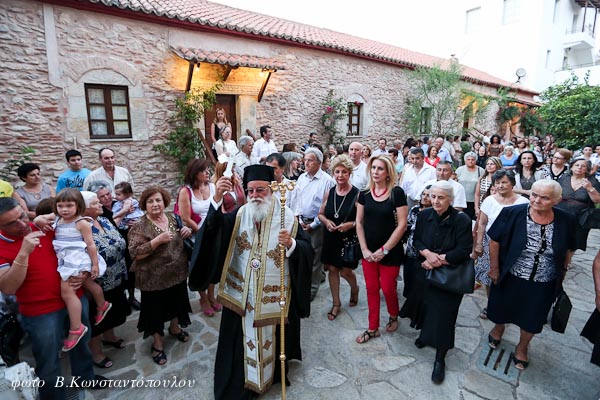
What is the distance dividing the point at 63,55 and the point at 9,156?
2.31 m

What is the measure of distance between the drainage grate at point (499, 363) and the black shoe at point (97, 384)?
3.58 meters

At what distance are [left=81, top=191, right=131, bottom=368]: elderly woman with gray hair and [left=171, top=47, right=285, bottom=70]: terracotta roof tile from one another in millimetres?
5702

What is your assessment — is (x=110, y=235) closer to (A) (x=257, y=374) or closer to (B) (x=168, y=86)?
(A) (x=257, y=374)

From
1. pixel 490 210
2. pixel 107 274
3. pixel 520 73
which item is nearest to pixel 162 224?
pixel 107 274

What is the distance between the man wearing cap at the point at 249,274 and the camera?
266 centimetres

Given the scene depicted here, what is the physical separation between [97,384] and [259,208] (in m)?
2.20

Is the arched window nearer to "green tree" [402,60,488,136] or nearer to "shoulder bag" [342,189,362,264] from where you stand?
"green tree" [402,60,488,136]

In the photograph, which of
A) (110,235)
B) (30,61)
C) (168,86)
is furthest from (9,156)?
(110,235)

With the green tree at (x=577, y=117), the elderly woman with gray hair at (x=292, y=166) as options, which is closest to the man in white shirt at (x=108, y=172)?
the elderly woman with gray hair at (x=292, y=166)

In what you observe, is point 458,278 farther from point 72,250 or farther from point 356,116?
point 356,116

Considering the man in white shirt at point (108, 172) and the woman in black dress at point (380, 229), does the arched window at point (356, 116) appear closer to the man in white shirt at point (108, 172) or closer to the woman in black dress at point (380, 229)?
the man in white shirt at point (108, 172)

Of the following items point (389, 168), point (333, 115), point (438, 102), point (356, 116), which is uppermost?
point (438, 102)

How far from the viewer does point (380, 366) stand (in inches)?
128

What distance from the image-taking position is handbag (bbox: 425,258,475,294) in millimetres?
2932
